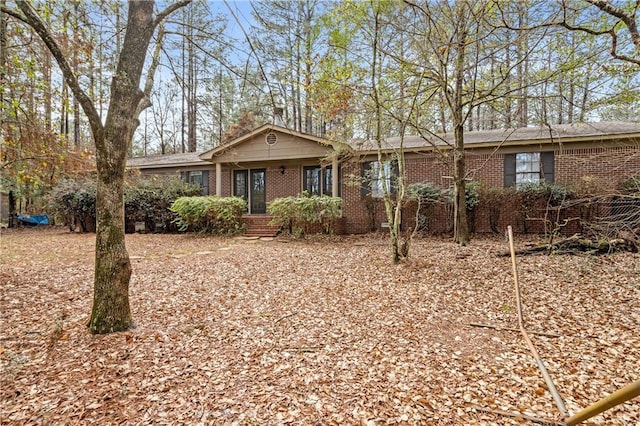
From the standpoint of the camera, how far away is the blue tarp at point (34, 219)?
15945 millimetres

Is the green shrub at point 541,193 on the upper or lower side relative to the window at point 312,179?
lower

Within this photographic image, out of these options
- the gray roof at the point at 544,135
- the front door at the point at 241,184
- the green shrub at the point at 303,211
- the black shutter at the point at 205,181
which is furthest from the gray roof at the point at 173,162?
the gray roof at the point at 544,135

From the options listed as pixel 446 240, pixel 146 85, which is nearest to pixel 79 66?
pixel 146 85

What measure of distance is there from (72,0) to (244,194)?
9456mm

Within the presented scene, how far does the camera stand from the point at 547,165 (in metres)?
10.7

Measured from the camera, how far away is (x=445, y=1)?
251 inches

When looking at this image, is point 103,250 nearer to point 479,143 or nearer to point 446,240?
point 446,240

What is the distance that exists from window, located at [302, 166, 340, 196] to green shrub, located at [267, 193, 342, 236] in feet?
7.78

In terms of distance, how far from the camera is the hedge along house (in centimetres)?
1006

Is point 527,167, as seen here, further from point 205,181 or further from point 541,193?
point 205,181

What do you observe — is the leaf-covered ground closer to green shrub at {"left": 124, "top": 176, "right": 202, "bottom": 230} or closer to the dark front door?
green shrub at {"left": 124, "top": 176, "right": 202, "bottom": 230}

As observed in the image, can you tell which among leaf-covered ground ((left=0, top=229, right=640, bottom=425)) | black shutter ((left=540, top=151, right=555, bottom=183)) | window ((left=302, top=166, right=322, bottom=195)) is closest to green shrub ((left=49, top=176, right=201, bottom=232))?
window ((left=302, top=166, right=322, bottom=195))

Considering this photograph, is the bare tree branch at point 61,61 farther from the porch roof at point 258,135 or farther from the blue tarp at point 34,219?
the blue tarp at point 34,219

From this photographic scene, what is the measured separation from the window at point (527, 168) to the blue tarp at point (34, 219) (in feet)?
68.5
